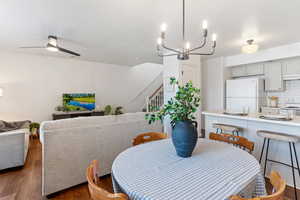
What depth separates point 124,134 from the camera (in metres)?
2.56

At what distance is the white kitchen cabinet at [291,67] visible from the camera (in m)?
3.91

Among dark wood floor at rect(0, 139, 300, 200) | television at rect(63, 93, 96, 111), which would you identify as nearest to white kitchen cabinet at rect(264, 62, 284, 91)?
dark wood floor at rect(0, 139, 300, 200)

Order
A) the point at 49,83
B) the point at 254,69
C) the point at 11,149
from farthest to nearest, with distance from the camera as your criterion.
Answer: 1. the point at 49,83
2. the point at 254,69
3. the point at 11,149

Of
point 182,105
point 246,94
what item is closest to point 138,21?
point 182,105

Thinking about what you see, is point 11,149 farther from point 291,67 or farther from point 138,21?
point 291,67

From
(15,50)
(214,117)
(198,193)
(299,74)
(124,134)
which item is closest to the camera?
(198,193)

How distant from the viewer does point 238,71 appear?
5082 millimetres

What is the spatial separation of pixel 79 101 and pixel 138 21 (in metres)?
4.09

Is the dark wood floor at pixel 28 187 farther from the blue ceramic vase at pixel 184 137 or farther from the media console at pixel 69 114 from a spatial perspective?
the media console at pixel 69 114

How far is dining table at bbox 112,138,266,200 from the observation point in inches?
32.5

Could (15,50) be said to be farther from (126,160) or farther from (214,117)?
(214,117)

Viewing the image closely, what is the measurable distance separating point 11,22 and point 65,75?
9.60ft

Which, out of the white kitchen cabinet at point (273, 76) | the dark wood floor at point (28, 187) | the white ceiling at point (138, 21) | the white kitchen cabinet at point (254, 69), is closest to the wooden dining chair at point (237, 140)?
the dark wood floor at point (28, 187)

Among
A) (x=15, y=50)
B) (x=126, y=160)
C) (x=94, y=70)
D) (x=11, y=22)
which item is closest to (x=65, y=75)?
(x=94, y=70)
